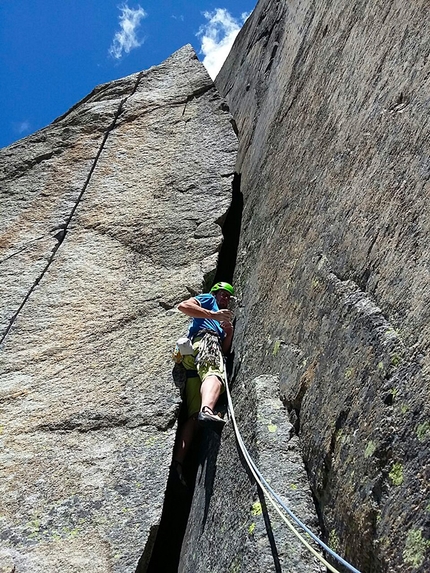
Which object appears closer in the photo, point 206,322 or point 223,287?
point 206,322

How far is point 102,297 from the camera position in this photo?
8430mm

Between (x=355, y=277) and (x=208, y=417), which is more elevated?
(x=355, y=277)

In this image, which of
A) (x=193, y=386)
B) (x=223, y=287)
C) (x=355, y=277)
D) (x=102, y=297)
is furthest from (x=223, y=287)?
(x=355, y=277)

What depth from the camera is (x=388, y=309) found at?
14.2ft

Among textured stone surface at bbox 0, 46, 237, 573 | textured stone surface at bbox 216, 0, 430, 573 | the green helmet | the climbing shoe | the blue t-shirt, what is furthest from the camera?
the green helmet

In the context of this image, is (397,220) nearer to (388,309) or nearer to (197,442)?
(388,309)

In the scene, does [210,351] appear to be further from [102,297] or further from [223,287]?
[102,297]

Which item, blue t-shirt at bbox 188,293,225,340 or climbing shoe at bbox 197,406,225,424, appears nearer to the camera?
climbing shoe at bbox 197,406,225,424

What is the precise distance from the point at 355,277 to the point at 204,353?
2.43 metres

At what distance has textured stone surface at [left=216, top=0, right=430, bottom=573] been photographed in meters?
3.75

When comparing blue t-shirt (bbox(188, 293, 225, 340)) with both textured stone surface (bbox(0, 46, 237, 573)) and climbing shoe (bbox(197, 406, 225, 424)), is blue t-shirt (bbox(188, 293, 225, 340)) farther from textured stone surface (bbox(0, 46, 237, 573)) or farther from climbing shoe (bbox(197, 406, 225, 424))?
climbing shoe (bbox(197, 406, 225, 424))

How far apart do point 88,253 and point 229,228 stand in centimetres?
204

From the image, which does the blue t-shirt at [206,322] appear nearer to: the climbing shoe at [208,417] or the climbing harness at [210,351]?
the climbing harness at [210,351]

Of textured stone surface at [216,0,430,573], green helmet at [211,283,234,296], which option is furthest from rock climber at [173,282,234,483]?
textured stone surface at [216,0,430,573]
